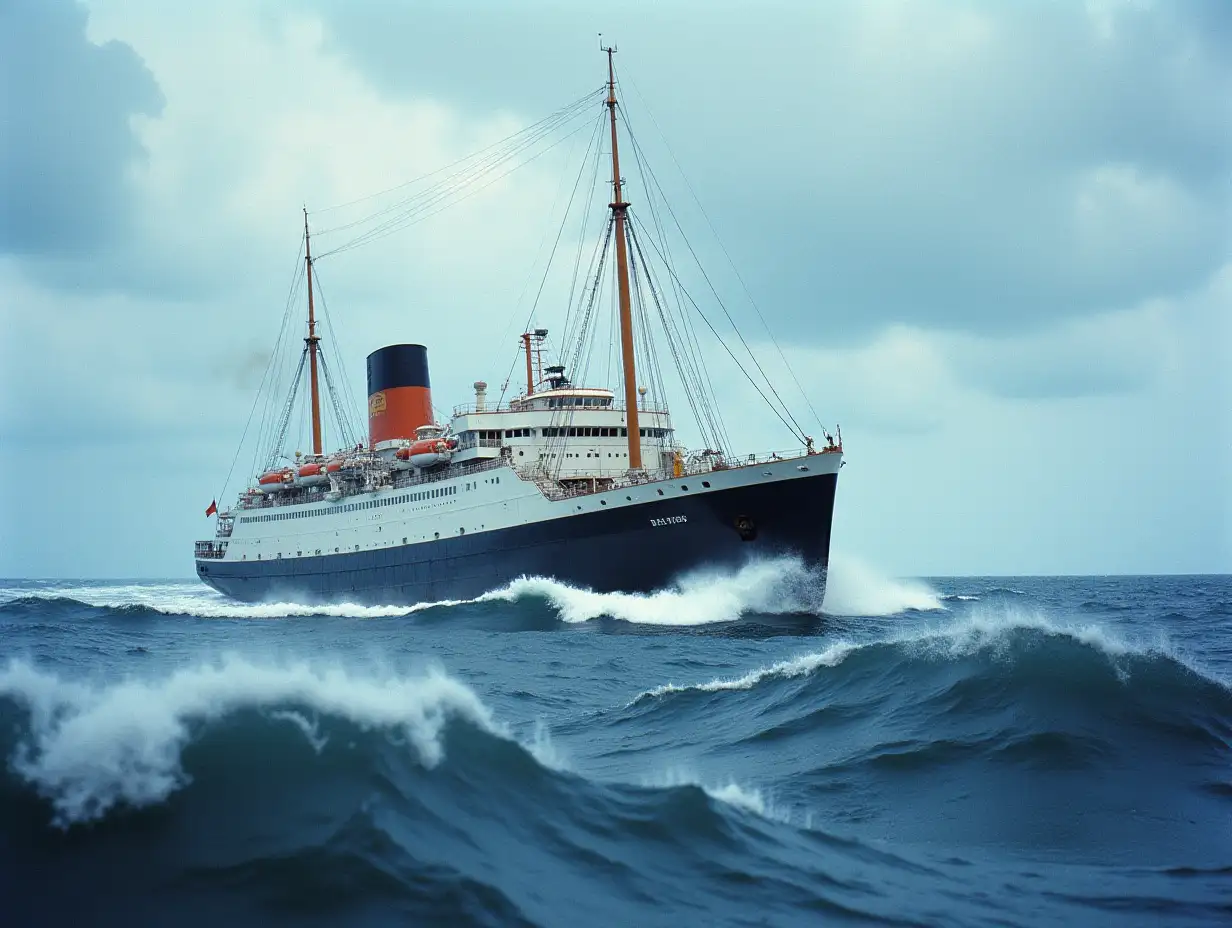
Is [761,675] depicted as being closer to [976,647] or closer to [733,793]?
[976,647]

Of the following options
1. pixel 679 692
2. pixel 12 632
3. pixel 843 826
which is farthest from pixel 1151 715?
pixel 12 632

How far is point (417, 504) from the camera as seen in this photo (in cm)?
4347

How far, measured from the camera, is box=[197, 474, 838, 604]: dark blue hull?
107 ft

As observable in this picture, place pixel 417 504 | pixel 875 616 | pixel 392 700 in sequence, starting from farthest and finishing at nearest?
pixel 417 504 → pixel 875 616 → pixel 392 700

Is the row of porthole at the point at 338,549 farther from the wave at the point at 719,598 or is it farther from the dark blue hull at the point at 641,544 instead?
the wave at the point at 719,598

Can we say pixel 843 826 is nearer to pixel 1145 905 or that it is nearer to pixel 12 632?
pixel 1145 905

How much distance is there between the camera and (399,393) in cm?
5122

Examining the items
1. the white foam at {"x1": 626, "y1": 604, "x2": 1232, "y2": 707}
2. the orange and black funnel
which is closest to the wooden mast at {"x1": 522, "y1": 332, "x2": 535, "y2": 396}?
the orange and black funnel

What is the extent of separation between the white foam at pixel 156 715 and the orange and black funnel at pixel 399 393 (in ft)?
137

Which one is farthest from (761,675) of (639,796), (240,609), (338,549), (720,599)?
(240,609)

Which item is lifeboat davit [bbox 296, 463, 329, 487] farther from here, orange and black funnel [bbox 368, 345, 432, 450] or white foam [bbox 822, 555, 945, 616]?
white foam [bbox 822, 555, 945, 616]

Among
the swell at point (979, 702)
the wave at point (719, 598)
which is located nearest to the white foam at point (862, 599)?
the wave at point (719, 598)

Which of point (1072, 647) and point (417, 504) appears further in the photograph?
point (417, 504)

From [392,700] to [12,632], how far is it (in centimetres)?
2615
